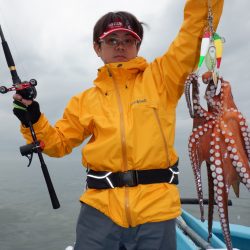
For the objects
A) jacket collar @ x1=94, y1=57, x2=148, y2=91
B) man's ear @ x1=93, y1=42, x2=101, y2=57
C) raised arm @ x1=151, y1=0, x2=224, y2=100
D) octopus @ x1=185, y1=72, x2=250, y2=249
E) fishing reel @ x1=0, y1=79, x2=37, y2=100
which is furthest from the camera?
man's ear @ x1=93, y1=42, x2=101, y2=57

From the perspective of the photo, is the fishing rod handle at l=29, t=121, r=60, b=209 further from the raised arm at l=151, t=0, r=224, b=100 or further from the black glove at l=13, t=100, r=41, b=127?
the raised arm at l=151, t=0, r=224, b=100

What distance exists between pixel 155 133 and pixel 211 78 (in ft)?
3.31

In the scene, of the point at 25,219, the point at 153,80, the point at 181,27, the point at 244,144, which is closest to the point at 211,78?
the point at 244,144

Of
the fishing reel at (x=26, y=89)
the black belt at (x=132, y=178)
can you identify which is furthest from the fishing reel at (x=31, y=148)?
the black belt at (x=132, y=178)

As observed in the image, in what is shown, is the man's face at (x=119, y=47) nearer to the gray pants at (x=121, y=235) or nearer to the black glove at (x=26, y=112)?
the black glove at (x=26, y=112)

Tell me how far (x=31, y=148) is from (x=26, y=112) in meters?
0.42

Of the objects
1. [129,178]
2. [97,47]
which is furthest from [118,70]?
[129,178]

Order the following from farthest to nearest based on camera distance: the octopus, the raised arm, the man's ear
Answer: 1. the man's ear
2. the raised arm
3. the octopus

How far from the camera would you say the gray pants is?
119 inches

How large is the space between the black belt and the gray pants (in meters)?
0.32

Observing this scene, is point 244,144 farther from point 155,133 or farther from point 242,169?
point 155,133

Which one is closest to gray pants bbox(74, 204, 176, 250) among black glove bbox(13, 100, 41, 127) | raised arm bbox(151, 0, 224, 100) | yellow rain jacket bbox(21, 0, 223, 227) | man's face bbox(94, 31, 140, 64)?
yellow rain jacket bbox(21, 0, 223, 227)

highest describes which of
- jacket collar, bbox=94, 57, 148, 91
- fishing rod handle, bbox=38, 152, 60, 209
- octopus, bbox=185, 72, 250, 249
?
jacket collar, bbox=94, 57, 148, 91

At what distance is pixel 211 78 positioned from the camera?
2.30 metres
